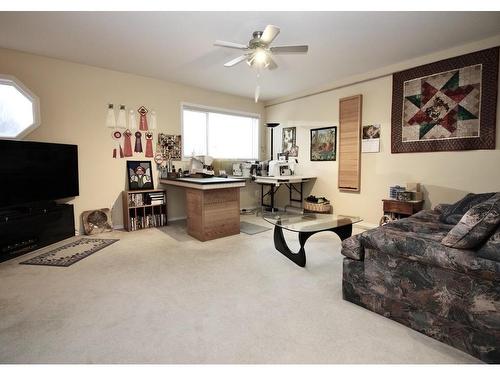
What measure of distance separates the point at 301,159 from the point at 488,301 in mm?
4119

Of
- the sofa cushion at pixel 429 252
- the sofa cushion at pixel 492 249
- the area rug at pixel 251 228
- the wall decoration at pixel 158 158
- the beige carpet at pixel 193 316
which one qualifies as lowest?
the beige carpet at pixel 193 316

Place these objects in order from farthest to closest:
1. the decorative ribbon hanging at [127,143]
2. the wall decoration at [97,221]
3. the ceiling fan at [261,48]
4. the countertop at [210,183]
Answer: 1. the decorative ribbon hanging at [127,143]
2. the wall decoration at [97,221]
3. the countertop at [210,183]
4. the ceiling fan at [261,48]

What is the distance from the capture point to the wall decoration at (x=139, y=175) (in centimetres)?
418

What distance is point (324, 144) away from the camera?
15.7ft

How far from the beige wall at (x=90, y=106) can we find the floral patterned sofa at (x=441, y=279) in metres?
3.64

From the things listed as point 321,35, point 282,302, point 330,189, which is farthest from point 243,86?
point 282,302

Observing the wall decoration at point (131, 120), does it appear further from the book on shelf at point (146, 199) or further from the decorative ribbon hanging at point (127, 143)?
the book on shelf at point (146, 199)

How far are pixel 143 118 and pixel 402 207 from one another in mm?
4146

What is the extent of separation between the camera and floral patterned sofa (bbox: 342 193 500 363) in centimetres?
134

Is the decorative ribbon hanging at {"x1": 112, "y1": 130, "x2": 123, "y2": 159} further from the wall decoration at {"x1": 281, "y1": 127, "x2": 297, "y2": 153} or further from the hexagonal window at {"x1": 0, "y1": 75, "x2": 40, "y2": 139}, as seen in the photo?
the wall decoration at {"x1": 281, "y1": 127, "x2": 297, "y2": 153}

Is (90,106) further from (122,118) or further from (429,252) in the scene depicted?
(429,252)

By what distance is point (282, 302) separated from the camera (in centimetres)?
198

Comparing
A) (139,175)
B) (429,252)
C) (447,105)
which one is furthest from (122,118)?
(447,105)

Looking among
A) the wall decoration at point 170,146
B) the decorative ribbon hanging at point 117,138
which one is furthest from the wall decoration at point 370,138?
the decorative ribbon hanging at point 117,138
